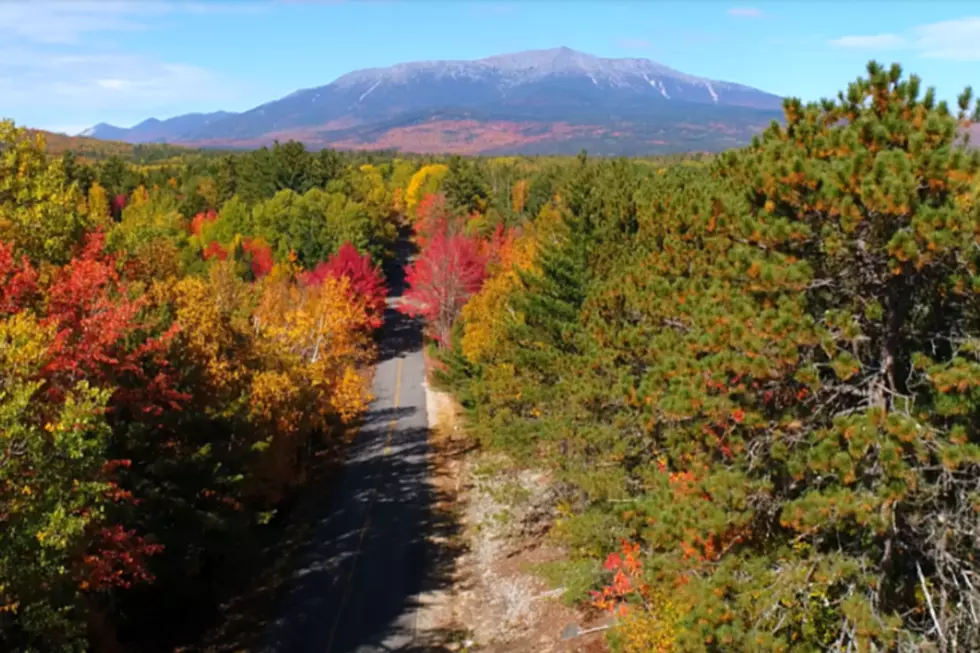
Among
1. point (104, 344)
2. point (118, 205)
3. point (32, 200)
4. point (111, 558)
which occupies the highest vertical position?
point (118, 205)

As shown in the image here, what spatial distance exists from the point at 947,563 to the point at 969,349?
3.03m

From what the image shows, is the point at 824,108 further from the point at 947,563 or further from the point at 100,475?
the point at 100,475

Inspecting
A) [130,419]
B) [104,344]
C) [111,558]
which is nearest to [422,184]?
[130,419]

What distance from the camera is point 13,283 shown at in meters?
17.1

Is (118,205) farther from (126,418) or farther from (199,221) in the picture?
(126,418)

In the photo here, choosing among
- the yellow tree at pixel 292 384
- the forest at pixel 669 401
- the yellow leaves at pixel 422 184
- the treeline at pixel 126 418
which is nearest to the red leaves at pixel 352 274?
the yellow tree at pixel 292 384

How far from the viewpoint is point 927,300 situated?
31.9 ft

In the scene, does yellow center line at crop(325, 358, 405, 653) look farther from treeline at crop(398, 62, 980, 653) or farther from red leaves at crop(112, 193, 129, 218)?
red leaves at crop(112, 193, 129, 218)

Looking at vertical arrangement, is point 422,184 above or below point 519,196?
above

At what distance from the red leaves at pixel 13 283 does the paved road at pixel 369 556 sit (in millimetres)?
11660

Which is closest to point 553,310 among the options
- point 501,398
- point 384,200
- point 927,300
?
point 501,398

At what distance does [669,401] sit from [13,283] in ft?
49.6

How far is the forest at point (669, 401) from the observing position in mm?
9195

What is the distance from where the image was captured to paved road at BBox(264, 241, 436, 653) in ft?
73.2
